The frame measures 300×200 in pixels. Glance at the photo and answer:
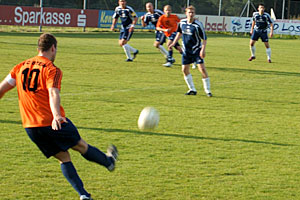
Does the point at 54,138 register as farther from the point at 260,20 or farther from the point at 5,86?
the point at 260,20

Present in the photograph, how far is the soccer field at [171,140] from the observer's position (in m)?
6.05

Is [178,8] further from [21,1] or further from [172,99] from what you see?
[172,99]

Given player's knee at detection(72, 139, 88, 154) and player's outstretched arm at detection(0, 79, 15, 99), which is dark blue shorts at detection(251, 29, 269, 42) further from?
player's outstretched arm at detection(0, 79, 15, 99)

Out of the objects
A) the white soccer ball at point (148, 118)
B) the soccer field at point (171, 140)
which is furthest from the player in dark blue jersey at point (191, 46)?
the white soccer ball at point (148, 118)

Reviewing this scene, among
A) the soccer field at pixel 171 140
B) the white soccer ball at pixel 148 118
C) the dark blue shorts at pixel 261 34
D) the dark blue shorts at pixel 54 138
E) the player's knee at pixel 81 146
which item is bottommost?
the soccer field at pixel 171 140

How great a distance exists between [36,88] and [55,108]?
36cm

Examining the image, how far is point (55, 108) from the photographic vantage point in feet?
16.3

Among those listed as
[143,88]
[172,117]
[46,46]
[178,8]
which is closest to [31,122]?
[46,46]

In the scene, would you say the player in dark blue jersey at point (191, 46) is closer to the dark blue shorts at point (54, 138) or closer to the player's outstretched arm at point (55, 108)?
the dark blue shorts at point (54, 138)

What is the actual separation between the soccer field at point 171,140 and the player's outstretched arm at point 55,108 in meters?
1.08

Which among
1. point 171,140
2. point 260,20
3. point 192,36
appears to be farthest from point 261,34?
point 171,140

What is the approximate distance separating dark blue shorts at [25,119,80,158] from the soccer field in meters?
0.63

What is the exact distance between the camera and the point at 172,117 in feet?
33.7

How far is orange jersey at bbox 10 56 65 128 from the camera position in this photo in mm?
5125
